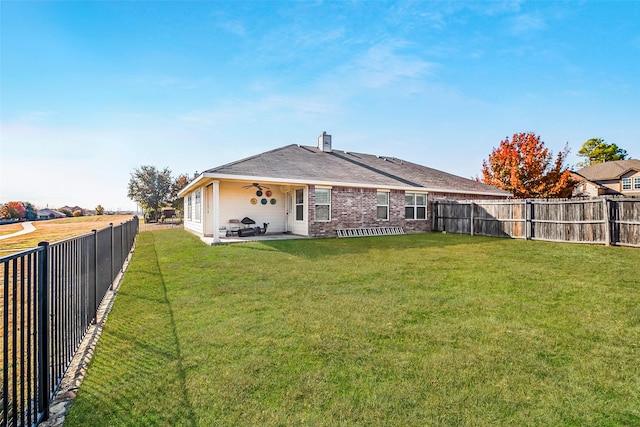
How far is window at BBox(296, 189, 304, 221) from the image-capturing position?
13430 millimetres

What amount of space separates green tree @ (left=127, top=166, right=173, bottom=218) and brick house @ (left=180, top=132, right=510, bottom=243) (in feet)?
63.6

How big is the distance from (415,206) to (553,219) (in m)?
6.12

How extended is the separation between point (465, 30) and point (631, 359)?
1198cm

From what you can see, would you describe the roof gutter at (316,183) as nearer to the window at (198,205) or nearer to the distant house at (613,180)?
the window at (198,205)

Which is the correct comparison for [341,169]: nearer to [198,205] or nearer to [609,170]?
[198,205]

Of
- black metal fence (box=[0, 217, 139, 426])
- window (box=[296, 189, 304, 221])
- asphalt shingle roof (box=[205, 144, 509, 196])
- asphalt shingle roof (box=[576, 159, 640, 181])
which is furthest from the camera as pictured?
asphalt shingle roof (box=[576, 159, 640, 181])

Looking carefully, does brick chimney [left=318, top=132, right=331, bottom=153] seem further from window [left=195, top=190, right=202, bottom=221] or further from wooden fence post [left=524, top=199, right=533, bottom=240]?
wooden fence post [left=524, top=199, right=533, bottom=240]

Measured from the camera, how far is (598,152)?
41.1 m

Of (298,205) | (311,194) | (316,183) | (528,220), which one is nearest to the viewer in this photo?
(528,220)

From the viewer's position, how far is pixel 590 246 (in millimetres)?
9633

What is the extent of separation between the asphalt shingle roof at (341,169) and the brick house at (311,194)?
0.04 meters

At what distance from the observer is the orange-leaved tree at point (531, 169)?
21.1 m

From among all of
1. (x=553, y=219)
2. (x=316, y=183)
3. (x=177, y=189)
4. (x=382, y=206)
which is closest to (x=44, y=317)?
(x=316, y=183)

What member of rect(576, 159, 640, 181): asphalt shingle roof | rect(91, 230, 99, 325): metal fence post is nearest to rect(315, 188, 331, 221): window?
rect(91, 230, 99, 325): metal fence post
